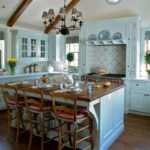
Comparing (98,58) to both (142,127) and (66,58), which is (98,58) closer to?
(66,58)

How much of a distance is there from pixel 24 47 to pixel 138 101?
4092 millimetres

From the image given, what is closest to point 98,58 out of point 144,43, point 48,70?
point 144,43

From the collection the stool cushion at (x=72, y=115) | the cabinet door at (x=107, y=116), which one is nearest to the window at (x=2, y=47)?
the stool cushion at (x=72, y=115)

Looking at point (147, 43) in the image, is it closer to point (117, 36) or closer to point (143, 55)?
point (143, 55)

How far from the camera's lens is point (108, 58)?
6352 millimetres

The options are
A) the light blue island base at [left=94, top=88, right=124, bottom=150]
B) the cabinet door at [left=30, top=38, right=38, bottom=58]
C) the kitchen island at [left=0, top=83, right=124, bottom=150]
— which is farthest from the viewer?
the cabinet door at [left=30, top=38, right=38, bottom=58]

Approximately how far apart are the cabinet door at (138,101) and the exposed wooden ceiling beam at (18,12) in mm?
3969

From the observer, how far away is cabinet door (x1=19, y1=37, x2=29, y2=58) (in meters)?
6.36

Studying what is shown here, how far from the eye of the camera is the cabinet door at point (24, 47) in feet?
20.9

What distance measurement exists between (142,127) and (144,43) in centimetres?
267

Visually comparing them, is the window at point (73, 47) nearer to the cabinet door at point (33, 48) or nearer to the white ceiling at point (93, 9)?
the white ceiling at point (93, 9)

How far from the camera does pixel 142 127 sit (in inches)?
168

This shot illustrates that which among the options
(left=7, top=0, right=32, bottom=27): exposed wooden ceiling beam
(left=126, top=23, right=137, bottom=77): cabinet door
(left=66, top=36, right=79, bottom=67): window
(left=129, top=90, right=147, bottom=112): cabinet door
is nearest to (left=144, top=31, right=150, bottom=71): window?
(left=126, top=23, right=137, bottom=77): cabinet door

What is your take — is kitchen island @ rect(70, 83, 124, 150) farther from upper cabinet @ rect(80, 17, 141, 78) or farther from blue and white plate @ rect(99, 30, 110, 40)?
blue and white plate @ rect(99, 30, 110, 40)
